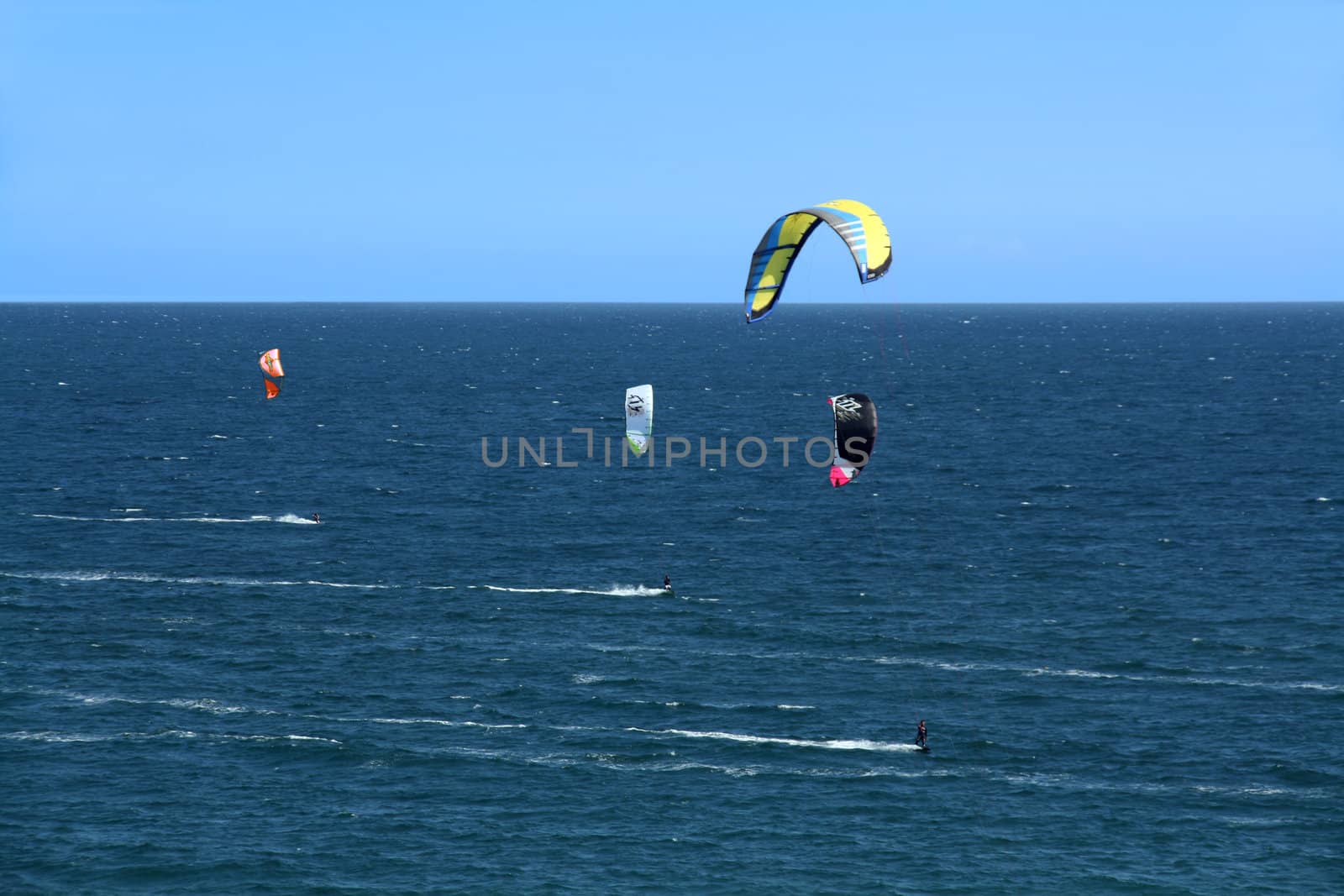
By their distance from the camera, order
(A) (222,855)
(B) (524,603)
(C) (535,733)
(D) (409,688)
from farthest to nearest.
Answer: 1. (B) (524,603)
2. (D) (409,688)
3. (C) (535,733)
4. (A) (222,855)

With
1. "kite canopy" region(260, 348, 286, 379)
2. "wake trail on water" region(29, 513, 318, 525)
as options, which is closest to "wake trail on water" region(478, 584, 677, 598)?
"wake trail on water" region(29, 513, 318, 525)

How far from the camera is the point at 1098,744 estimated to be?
186ft

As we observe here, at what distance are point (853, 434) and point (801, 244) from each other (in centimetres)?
823

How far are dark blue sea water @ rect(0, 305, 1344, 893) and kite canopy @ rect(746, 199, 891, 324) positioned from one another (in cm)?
1860

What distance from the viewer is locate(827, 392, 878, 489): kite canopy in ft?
171

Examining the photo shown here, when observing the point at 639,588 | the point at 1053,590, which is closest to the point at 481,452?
the point at 639,588

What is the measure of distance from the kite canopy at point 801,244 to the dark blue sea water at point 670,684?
18.6 meters

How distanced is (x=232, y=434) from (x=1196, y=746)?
383 feet

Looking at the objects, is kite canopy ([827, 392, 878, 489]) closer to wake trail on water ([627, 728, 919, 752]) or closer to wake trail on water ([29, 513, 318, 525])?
wake trail on water ([627, 728, 919, 752])

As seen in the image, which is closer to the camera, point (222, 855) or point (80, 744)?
point (222, 855)

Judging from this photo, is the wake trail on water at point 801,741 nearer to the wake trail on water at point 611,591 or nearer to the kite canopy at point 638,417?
the kite canopy at point 638,417

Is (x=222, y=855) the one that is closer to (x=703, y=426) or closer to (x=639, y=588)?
(x=639, y=588)

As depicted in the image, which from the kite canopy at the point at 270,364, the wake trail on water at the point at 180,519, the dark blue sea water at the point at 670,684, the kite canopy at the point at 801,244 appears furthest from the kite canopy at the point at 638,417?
the kite canopy at the point at 270,364

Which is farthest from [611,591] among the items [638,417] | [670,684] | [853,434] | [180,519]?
[180,519]
